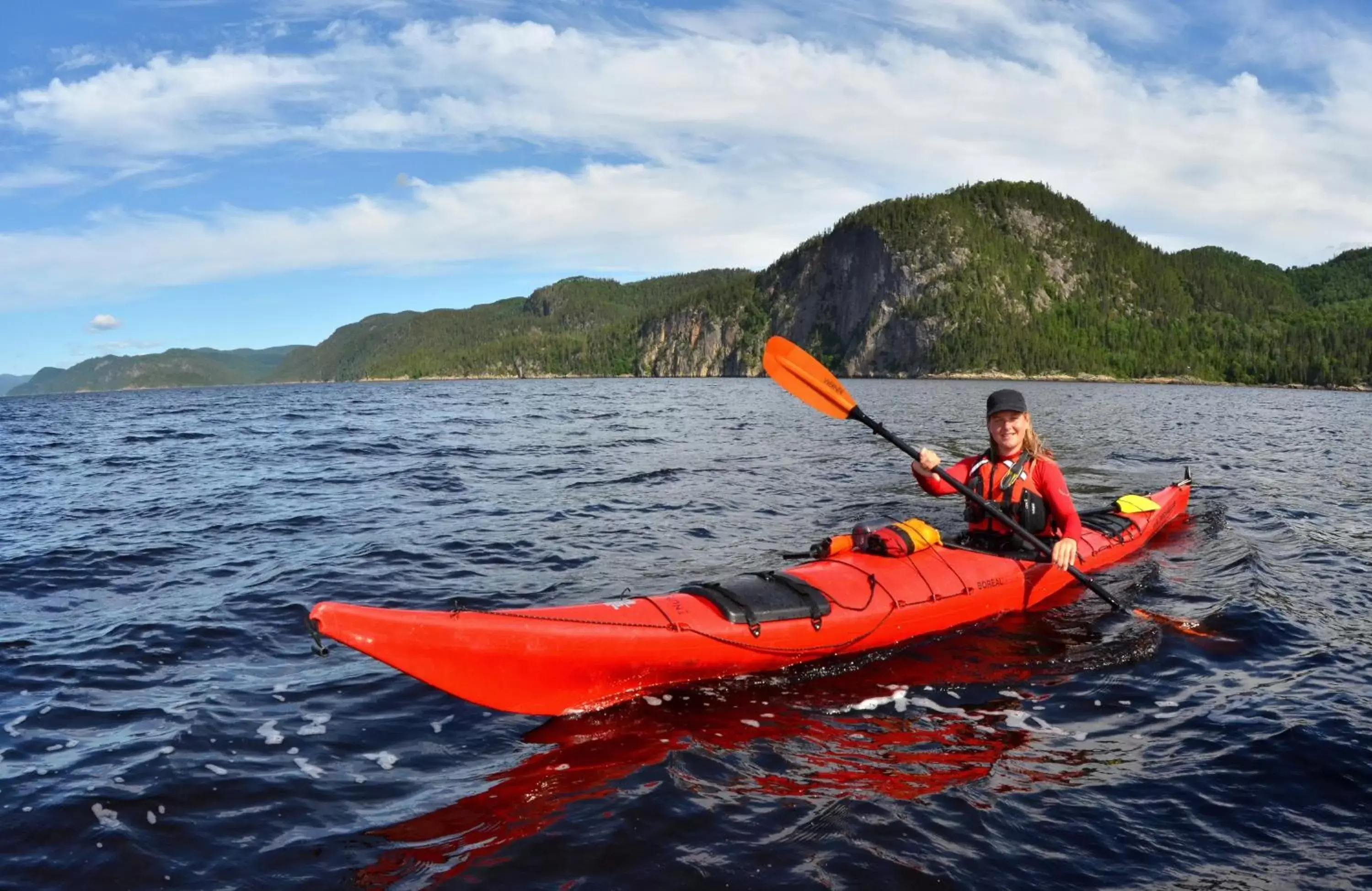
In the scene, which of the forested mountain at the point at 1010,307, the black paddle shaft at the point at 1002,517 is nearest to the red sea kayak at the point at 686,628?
the black paddle shaft at the point at 1002,517

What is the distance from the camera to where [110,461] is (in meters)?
20.6

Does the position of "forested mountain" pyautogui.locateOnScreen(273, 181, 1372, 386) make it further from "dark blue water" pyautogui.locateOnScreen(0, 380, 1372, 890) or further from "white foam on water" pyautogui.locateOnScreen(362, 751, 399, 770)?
"white foam on water" pyautogui.locateOnScreen(362, 751, 399, 770)

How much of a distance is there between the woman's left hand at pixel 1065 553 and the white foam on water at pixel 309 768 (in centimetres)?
604

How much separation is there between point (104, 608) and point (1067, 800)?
8.59m

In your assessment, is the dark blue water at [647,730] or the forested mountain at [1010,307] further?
the forested mountain at [1010,307]

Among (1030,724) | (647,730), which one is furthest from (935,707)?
(647,730)

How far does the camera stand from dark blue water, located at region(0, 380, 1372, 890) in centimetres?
401

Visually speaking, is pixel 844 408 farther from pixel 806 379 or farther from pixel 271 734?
pixel 271 734

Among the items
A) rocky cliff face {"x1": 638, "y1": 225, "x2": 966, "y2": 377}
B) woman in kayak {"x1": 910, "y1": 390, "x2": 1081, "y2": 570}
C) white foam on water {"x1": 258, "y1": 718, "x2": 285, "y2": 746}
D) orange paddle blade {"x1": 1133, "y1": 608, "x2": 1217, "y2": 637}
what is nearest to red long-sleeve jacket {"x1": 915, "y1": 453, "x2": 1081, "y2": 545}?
woman in kayak {"x1": 910, "y1": 390, "x2": 1081, "y2": 570}

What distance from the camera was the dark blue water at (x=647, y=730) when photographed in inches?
158

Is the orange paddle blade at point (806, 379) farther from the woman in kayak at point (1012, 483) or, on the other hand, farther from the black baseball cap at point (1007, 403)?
the black baseball cap at point (1007, 403)

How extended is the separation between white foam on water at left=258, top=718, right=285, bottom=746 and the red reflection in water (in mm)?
1421

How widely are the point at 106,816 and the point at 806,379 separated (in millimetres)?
6703

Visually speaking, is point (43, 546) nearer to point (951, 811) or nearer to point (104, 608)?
point (104, 608)
